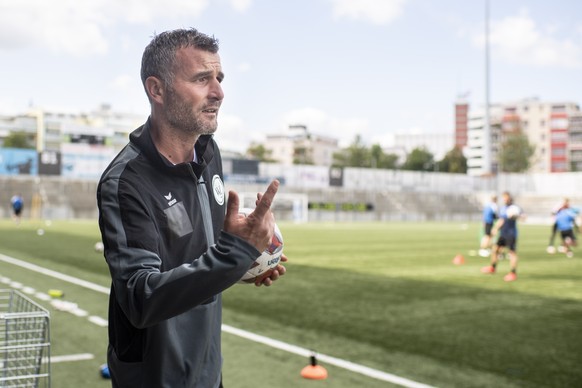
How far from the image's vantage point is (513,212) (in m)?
15.1

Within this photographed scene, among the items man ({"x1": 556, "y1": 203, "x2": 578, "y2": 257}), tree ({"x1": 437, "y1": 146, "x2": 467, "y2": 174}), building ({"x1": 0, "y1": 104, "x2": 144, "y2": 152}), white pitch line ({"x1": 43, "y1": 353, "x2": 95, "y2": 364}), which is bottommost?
white pitch line ({"x1": 43, "y1": 353, "x2": 95, "y2": 364})

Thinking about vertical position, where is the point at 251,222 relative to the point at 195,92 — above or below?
below

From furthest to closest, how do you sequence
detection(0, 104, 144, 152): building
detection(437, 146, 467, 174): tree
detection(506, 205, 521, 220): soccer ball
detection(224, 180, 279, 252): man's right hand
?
detection(437, 146, 467, 174): tree, detection(0, 104, 144, 152): building, detection(506, 205, 521, 220): soccer ball, detection(224, 180, 279, 252): man's right hand

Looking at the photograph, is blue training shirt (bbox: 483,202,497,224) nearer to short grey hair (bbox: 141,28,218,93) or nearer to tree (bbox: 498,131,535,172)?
short grey hair (bbox: 141,28,218,93)

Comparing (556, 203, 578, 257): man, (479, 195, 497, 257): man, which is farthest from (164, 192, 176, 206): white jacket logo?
(556, 203, 578, 257): man

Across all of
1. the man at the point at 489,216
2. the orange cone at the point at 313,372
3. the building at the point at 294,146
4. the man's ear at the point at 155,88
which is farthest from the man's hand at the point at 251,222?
the building at the point at 294,146

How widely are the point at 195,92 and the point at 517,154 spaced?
411 ft

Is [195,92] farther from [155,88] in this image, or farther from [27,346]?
[27,346]

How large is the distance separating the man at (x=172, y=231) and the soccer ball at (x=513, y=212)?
13.8 metres

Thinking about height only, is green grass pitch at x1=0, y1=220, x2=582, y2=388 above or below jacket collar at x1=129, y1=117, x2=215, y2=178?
below

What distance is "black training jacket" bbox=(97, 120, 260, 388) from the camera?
1905 millimetres

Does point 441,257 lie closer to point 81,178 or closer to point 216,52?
point 216,52

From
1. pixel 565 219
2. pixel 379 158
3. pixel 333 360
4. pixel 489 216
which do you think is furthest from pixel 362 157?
pixel 333 360

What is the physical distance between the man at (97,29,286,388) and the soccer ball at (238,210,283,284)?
→ 277 millimetres
